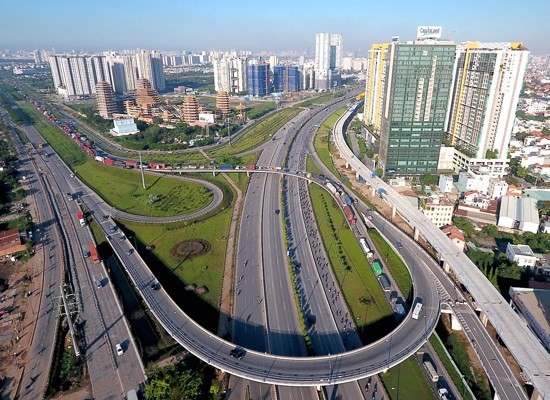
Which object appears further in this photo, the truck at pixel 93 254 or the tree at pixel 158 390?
the truck at pixel 93 254

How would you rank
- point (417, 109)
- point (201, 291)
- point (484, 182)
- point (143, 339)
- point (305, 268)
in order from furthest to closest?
point (417, 109), point (484, 182), point (305, 268), point (201, 291), point (143, 339)

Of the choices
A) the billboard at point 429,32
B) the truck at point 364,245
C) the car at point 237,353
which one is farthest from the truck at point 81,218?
the billboard at point 429,32

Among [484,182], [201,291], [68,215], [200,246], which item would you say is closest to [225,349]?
[201,291]

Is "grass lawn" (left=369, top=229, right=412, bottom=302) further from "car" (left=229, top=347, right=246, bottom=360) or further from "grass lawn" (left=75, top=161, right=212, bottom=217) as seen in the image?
"grass lawn" (left=75, top=161, right=212, bottom=217)

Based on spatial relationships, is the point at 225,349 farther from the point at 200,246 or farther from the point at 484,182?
the point at 484,182

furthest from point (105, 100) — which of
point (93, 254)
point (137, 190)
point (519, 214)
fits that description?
point (519, 214)

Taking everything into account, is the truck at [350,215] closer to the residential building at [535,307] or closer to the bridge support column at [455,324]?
the bridge support column at [455,324]
